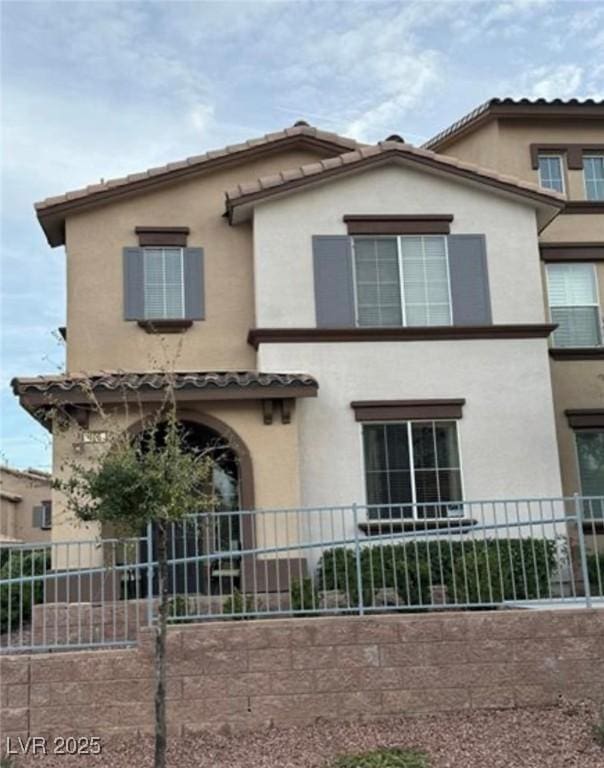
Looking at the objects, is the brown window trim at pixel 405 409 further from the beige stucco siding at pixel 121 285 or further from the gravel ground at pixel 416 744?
the gravel ground at pixel 416 744

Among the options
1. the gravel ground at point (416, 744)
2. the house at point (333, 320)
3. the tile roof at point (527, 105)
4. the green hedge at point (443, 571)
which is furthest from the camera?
the tile roof at point (527, 105)

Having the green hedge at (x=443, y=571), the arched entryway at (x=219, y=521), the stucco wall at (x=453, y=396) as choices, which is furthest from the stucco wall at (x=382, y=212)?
the green hedge at (x=443, y=571)

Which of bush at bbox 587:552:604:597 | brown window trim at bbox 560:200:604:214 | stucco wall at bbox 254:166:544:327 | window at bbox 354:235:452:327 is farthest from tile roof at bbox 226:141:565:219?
bush at bbox 587:552:604:597

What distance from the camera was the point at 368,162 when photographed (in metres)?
15.4

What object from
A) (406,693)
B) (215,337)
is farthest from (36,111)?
(406,693)

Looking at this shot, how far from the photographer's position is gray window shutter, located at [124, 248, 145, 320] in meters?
15.3

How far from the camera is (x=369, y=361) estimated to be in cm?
1466

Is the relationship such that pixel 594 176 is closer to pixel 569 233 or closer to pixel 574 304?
pixel 569 233

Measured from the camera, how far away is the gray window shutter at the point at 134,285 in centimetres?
1532

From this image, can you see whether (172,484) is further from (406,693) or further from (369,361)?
(369,361)

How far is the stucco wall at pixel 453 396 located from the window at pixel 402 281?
54cm

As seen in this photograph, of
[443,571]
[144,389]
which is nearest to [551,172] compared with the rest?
[144,389]

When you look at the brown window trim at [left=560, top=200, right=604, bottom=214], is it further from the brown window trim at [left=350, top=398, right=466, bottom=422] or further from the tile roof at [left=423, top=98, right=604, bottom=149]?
the brown window trim at [left=350, top=398, right=466, bottom=422]

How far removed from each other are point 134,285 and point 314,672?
8496mm
